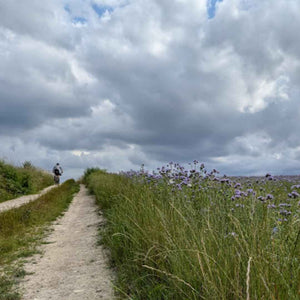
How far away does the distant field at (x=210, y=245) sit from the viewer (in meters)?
2.43

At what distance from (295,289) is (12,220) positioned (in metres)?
8.38

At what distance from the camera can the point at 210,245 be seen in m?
2.92

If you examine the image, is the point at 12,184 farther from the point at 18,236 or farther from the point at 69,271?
the point at 69,271

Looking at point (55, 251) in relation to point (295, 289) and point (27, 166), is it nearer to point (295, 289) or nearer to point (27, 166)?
point (295, 289)

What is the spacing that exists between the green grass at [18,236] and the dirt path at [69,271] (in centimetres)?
22

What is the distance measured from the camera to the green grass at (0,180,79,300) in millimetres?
5100

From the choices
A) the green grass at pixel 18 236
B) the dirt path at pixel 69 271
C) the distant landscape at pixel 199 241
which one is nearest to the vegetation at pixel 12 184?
the green grass at pixel 18 236

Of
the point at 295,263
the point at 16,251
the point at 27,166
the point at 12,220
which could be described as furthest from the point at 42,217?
the point at 27,166

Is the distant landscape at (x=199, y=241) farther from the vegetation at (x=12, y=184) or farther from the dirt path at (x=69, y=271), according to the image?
the vegetation at (x=12, y=184)

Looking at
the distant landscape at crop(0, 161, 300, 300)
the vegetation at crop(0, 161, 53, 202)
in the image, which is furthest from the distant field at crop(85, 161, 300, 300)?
the vegetation at crop(0, 161, 53, 202)

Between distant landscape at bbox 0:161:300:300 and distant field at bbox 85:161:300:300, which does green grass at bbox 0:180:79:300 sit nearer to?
distant landscape at bbox 0:161:300:300

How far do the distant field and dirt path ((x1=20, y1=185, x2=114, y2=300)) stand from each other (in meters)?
0.31

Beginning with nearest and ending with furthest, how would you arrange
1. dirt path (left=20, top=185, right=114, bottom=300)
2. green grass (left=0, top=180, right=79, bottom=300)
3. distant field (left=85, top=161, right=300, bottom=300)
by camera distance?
distant field (left=85, top=161, right=300, bottom=300) → dirt path (left=20, top=185, right=114, bottom=300) → green grass (left=0, top=180, right=79, bottom=300)

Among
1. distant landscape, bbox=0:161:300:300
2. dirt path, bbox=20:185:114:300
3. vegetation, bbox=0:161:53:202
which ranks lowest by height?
dirt path, bbox=20:185:114:300
